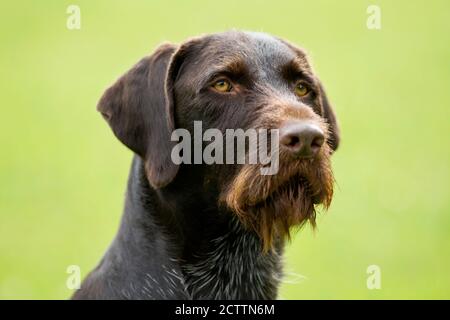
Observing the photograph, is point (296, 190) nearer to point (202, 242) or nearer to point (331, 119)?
point (202, 242)

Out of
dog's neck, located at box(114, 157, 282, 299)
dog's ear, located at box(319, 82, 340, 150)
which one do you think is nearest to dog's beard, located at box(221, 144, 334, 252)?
dog's neck, located at box(114, 157, 282, 299)

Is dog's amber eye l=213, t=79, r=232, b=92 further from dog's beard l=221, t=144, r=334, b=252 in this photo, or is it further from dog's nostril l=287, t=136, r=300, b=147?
dog's nostril l=287, t=136, r=300, b=147

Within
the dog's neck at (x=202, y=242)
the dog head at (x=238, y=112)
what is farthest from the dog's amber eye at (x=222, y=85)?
the dog's neck at (x=202, y=242)

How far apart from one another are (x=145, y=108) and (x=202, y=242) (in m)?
0.81

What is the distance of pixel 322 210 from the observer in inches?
205

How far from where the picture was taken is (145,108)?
5.30m

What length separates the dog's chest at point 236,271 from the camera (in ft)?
17.6

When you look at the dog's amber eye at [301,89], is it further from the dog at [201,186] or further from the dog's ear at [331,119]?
the dog's ear at [331,119]

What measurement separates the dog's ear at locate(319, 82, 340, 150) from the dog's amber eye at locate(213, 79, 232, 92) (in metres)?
0.67

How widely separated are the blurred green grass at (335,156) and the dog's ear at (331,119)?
792 millimetres

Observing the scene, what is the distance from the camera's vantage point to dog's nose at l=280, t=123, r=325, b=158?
4719 millimetres
